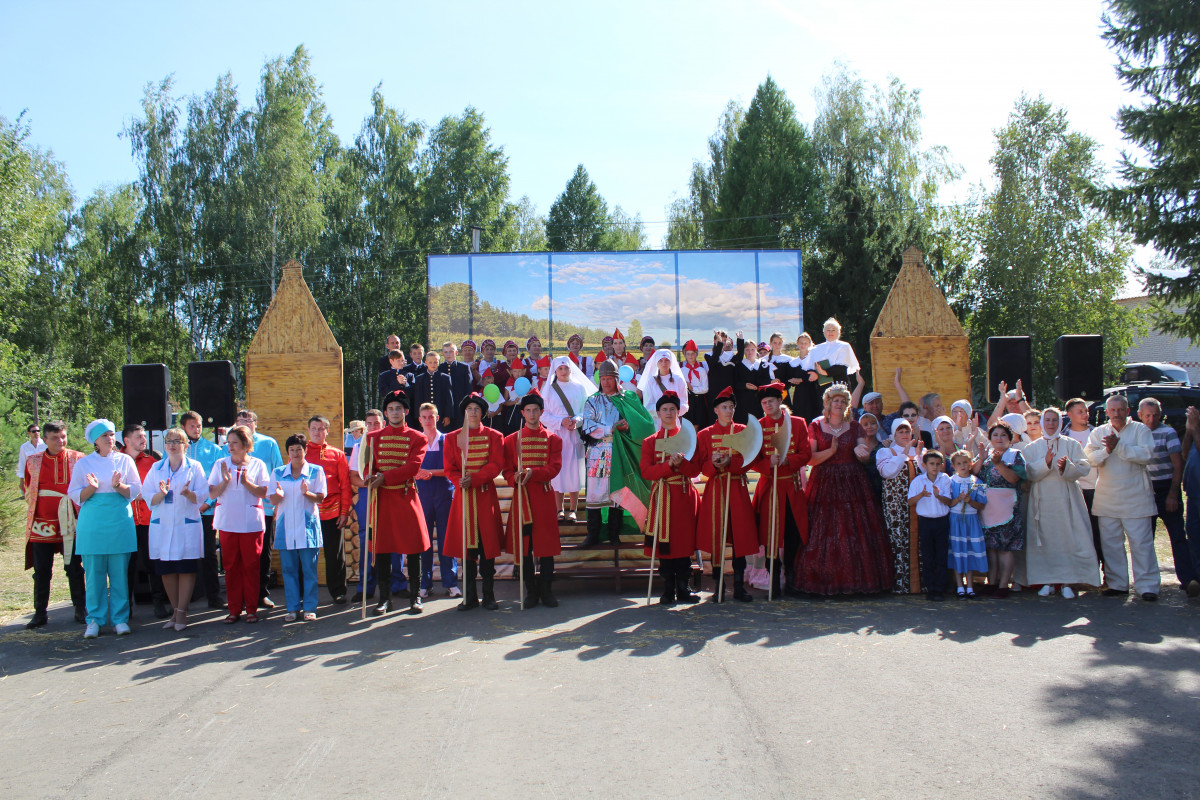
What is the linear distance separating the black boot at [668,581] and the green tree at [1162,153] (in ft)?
40.5

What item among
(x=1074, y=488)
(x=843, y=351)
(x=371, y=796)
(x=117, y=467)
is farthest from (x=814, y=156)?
(x=371, y=796)

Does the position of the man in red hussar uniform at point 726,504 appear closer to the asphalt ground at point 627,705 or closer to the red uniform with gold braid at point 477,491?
the asphalt ground at point 627,705

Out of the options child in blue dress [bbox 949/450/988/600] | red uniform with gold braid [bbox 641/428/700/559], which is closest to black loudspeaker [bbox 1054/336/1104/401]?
child in blue dress [bbox 949/450/988/600]

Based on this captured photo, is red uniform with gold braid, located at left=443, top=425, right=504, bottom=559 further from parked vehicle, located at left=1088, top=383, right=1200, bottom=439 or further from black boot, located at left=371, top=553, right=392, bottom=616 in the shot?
parked vehicle, located at left=1088, top=383, right=1200, bottom=439

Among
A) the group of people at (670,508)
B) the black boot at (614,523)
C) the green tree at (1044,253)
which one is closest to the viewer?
the group of people at (670,508)

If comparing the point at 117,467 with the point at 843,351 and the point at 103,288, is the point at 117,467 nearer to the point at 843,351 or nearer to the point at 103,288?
the point at 843,351

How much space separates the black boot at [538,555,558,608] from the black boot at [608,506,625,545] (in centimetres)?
101

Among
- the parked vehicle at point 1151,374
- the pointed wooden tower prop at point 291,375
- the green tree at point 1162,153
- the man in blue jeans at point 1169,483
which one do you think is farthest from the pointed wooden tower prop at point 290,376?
the parked vehicle at point 1151,374

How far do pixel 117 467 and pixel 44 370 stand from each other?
919 inches

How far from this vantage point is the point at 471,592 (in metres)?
7.67

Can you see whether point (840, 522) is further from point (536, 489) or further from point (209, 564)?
point (209, 564)

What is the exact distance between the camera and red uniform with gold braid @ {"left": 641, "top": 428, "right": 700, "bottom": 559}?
760 centimetres

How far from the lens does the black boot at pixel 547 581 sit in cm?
771

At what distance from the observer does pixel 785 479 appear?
7867mm
